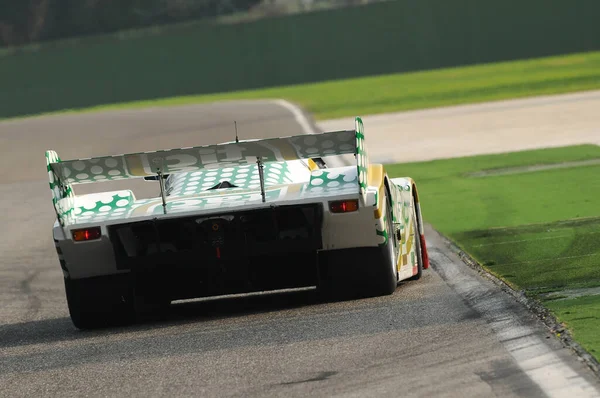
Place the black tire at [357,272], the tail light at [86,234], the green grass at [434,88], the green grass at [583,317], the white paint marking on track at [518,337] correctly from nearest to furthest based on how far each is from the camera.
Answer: the white paint marking on track at [518,337] < the green grass at [583,317] < the tail light at [86,234] < the black tire at [357,272] < the green grass at [434,88]

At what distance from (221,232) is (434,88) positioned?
98.0 ft

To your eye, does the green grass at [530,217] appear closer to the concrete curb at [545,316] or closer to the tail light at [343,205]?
the concrete curb at [545,316]

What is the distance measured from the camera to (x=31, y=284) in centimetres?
1153

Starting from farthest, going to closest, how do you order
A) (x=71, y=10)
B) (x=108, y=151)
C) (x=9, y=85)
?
1. (x=71, y=10)
2. (x=9, y=85)
3. (x=108, y=151)

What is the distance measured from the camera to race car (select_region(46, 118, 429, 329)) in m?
7.95

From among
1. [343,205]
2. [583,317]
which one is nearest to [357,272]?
[343,205]

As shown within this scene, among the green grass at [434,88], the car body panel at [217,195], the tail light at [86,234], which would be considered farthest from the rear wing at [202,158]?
the green grass at [434,88]

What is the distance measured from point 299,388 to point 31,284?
614cm

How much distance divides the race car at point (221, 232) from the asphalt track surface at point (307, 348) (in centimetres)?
22

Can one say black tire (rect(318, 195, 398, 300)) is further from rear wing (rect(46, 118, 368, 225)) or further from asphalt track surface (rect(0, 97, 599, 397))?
rear wing (rect(46, 118, 368, 225))

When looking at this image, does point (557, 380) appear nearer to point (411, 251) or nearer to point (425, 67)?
point (411, 251)

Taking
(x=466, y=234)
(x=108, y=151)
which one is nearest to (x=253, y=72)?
(x=108, y=151)

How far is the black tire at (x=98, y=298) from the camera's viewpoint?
8.36 metres

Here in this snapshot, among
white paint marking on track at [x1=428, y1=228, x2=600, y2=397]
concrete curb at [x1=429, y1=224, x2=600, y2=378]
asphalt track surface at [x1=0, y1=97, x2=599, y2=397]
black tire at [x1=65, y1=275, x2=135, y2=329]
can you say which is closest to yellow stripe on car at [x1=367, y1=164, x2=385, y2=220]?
asphalt track surface at [x1=0, y1=97, x2=599, y2=397]
